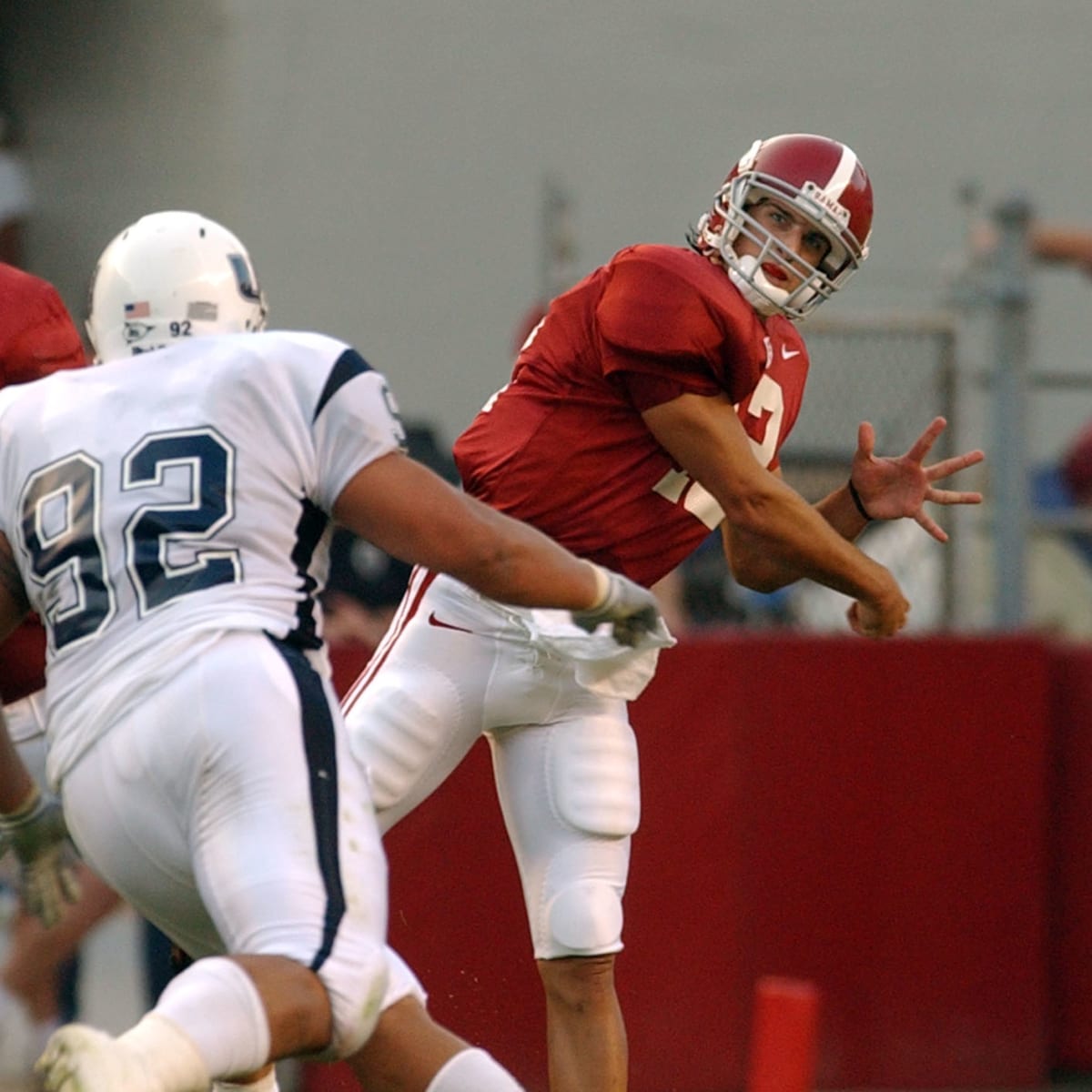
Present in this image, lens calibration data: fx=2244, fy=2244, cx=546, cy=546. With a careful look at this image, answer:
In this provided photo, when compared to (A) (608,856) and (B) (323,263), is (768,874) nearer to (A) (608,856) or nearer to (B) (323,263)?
(A) (608,856)

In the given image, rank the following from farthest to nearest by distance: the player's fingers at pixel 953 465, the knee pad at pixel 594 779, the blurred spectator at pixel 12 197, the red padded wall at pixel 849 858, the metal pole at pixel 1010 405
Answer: the blurred spectator at pixel 12 197, the metal pole at pixel 1010 405, the red padded wall at pixel 849 858, the player's fingers at pixel 953 465, the knee pad at pixel 594 779

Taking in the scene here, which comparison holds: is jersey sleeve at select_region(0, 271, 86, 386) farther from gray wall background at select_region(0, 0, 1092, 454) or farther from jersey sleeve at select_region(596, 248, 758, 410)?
gray wall background at select_region(0, 0, 1092, 454)

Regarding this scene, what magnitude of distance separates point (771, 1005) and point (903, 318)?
3.62 metres

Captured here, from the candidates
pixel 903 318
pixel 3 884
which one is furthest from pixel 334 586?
pixel 903 318

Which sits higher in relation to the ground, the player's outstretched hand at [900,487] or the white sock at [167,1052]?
the player's outstretched hand at [900,487]

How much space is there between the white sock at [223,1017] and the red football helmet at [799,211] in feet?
5.93

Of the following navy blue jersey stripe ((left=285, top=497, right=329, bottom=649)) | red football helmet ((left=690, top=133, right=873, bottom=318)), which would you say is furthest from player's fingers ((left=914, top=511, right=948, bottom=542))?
navy blue jersey stripe ((left=285, top=497, right=329, bottom=649))

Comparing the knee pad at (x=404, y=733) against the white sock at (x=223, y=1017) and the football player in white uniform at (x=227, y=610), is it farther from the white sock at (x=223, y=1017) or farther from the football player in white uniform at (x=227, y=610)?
the white sock at (x=223, y=1017)

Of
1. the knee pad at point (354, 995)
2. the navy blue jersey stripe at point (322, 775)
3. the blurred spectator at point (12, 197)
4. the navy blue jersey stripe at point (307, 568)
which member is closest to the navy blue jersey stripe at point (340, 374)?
the navy blue jersey stripe at point (307, 568)

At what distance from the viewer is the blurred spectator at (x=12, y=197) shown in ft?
30.2

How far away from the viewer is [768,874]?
6145 millimetres

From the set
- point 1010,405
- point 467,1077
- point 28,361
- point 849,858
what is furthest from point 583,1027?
point 1010,405

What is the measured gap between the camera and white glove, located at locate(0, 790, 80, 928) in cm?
370

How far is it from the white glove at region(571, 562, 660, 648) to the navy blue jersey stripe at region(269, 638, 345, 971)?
436mm
